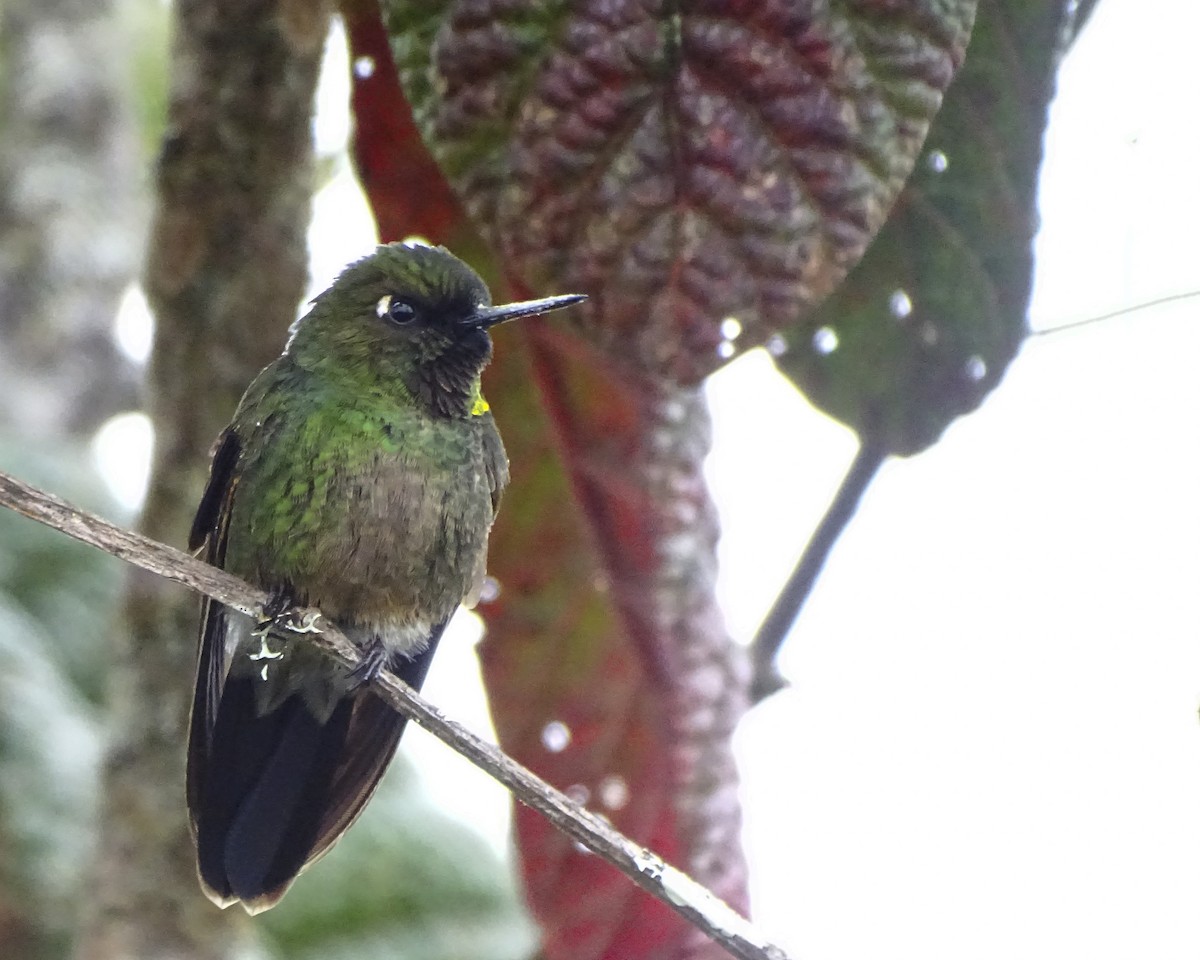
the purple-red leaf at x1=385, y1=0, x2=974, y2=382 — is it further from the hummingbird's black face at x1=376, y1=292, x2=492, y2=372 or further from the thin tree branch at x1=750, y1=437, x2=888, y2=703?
the hummingbird's black face at x1=376, y1=292, x2=492, y2=372

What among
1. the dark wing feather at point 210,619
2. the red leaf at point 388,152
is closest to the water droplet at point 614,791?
the dark wing feather at point 210,619

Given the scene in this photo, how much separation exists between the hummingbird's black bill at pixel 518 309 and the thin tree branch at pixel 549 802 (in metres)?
0.48

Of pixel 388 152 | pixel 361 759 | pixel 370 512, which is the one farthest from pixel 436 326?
pixel 361 759

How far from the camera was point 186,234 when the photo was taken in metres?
2.40

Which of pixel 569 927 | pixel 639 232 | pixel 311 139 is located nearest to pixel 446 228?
pixel 311 139

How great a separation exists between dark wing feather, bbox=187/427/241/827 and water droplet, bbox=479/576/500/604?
0.42 meters

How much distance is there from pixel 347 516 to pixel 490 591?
31cm

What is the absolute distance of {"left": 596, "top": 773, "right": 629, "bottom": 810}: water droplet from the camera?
240cm

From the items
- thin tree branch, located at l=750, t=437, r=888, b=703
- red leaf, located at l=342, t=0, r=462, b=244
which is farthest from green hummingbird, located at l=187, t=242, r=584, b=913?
thin tree branch, located at l=750, t=437, r=888, b=703

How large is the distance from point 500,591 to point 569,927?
0.50 meters

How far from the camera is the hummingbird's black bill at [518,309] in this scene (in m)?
1.82

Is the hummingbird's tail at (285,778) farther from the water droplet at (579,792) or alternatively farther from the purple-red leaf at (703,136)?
the purple-red leaf at (703,136)

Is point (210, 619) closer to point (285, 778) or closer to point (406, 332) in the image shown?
point (285, 778)

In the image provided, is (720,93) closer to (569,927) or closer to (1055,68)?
(1055,68)
